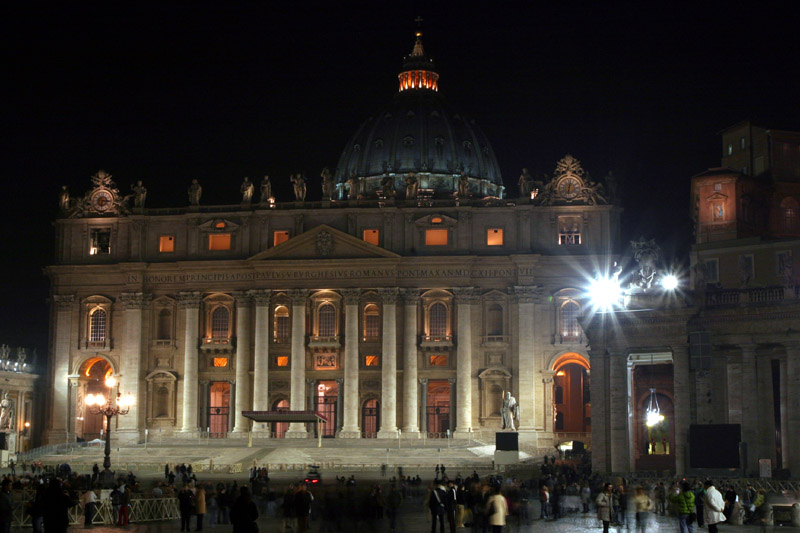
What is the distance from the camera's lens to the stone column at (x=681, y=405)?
5069 cm

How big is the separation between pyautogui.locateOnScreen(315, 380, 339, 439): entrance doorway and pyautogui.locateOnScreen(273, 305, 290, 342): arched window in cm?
428

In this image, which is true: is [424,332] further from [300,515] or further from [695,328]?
[300,515]

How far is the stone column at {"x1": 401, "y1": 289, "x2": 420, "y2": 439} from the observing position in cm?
9494

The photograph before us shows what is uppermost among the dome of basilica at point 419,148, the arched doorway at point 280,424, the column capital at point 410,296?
the dome of basilica at point 419,148

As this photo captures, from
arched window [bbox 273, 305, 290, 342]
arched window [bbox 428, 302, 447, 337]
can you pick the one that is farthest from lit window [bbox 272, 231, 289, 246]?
arched window [bbox 428, 302, 447, 337]

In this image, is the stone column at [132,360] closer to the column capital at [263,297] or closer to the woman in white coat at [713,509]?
the column capital at [263,297]

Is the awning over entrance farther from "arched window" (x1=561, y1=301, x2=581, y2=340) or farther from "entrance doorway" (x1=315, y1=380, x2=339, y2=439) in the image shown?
"arched window" (x1=561, y1=301, x2=581, y2=340)

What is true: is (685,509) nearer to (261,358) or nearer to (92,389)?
(261,358)

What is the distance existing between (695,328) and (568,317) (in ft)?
145

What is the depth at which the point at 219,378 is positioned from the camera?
98.5 meters

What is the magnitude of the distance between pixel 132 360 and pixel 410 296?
21.0 meters

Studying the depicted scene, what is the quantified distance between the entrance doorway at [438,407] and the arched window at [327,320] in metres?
8.16

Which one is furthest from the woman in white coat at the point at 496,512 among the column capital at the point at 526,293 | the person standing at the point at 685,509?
the column capital at the point at 526,293

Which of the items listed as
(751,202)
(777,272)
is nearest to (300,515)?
(777,272)
